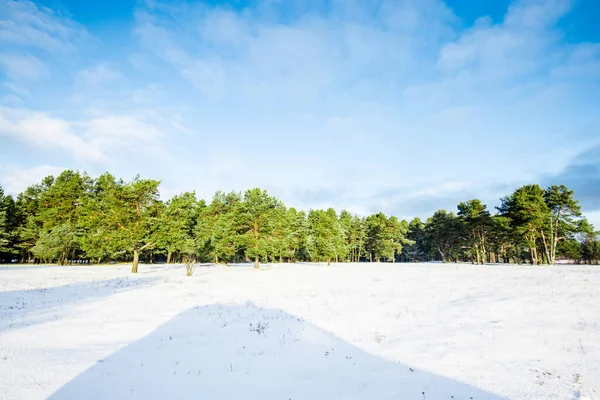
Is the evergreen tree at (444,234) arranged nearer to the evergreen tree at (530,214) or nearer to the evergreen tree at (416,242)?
the evergreen tree at (416,242)

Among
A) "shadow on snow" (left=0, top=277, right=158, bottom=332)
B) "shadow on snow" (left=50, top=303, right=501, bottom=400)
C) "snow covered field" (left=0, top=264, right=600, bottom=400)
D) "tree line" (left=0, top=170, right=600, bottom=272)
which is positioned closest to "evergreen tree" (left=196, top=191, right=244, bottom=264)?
"tree line" (left=0, top=170, right=600, bottom=272)

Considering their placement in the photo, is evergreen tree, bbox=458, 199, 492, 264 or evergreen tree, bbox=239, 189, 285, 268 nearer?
evergreen tree, bbox=239, 189, 285, 268

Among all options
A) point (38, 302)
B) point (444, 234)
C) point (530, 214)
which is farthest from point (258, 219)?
point (444, 234)

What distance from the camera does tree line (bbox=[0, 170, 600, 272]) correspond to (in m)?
36.2

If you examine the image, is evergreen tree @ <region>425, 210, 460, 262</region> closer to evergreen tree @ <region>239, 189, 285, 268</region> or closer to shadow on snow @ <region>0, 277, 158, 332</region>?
evergreen tree @ <region>239, 189, 285, 268</region>

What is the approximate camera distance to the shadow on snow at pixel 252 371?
20.6 ft

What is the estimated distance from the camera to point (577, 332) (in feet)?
28.9

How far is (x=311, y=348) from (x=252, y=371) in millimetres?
2281

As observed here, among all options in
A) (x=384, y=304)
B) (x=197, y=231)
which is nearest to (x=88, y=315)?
(x=384, y=304)

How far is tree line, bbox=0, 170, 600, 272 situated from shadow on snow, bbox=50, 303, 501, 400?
29405 millimetres

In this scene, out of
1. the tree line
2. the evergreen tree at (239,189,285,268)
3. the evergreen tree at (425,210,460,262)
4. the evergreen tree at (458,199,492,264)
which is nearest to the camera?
the tree line

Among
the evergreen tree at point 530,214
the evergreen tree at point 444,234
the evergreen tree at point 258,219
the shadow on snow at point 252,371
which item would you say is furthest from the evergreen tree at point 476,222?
the shadow on snow at point 252,371

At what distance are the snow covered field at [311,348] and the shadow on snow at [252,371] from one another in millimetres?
35

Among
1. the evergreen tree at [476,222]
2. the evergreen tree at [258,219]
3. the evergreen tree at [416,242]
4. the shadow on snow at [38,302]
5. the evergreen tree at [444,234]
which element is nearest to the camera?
the shadow on snow at [38,302]
